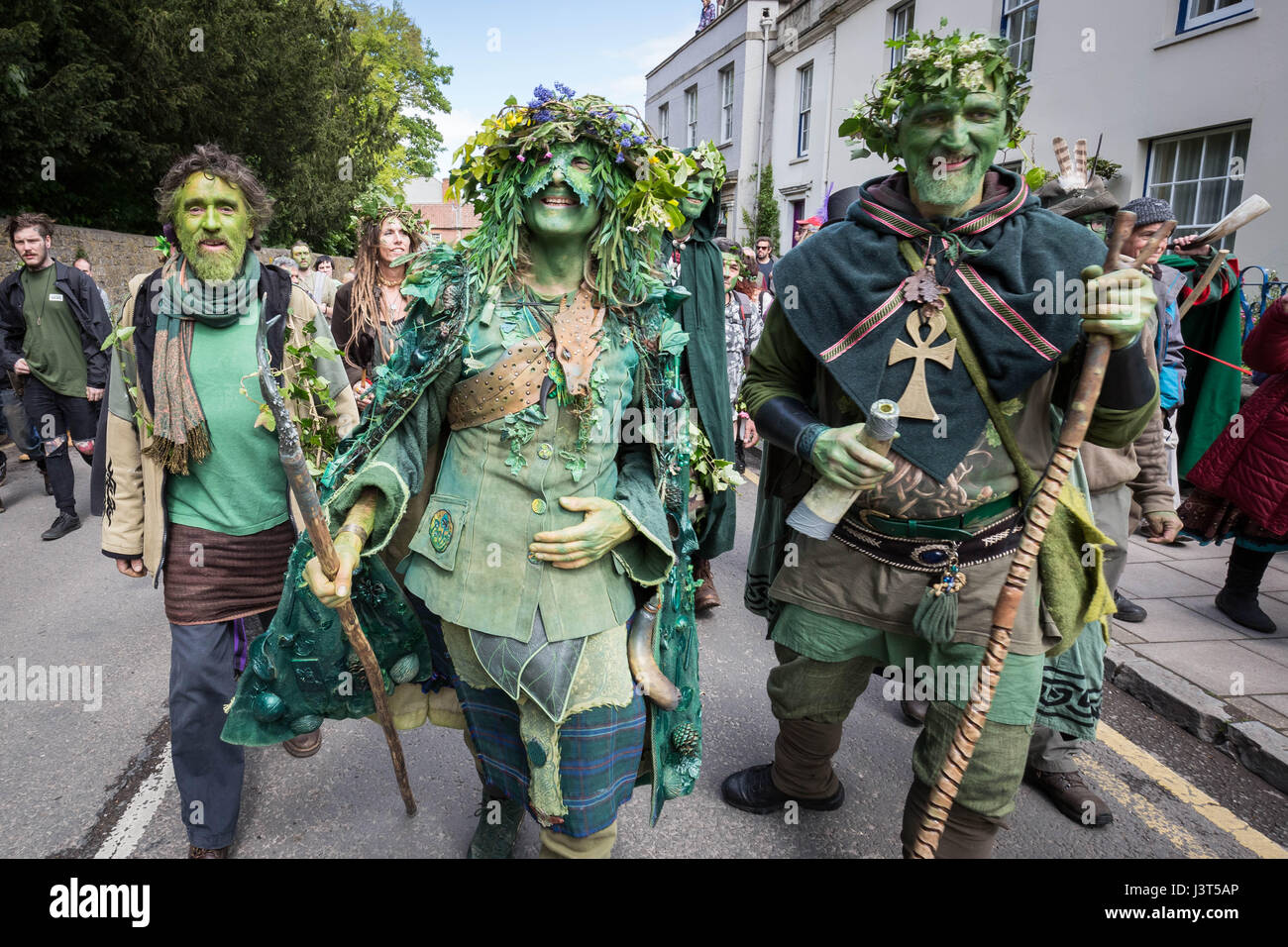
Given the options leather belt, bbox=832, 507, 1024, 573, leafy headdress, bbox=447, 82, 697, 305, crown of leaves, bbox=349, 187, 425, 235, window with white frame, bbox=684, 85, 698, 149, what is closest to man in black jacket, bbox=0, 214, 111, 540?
crown of leaves, bbox=349, 187, 425, 235

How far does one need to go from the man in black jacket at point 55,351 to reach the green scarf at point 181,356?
4760mm

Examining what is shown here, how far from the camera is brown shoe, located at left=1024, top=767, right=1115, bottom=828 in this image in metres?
3.07

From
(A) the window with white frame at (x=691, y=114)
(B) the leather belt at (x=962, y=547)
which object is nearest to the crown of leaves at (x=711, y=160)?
(B) the leather belt at (x=962, y=547)

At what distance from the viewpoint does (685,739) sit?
2.43 m

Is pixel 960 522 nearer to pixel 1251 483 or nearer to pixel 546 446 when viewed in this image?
pixel 546 446

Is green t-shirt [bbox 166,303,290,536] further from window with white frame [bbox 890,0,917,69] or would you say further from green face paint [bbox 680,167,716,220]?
window with white frame [bbox 890,0,917,69]

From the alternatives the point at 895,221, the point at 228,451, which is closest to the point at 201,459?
the point at 228,451

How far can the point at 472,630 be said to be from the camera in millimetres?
2127

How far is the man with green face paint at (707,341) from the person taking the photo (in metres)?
3.12

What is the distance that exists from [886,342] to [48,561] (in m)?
6.23

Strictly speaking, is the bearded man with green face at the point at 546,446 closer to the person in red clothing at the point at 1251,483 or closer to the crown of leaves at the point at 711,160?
the crown of leaves at the point at 711,160

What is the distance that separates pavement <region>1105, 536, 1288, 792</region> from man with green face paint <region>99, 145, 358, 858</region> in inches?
159

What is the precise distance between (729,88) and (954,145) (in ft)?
72.8
